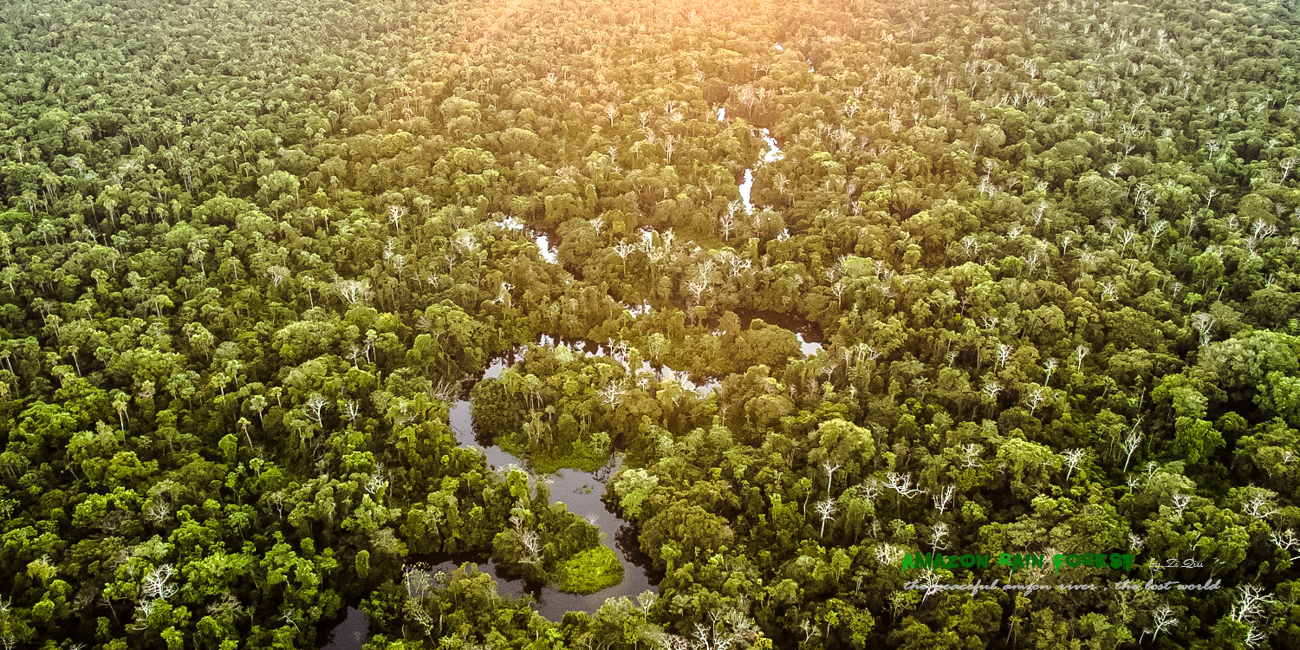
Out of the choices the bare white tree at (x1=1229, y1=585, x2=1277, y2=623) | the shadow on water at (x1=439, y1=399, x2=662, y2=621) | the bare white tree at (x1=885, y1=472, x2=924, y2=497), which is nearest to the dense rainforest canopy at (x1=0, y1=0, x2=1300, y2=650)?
the bare white tree at (x1=1229, y1=585, x2=1277, y2=623)

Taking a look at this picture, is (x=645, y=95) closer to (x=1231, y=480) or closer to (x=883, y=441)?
(x=883, y=441)

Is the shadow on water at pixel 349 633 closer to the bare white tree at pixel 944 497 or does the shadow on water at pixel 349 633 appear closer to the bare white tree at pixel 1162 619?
the bare white tree at pixel 944 497

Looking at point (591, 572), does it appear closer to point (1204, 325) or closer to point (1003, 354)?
point (1003, 354)

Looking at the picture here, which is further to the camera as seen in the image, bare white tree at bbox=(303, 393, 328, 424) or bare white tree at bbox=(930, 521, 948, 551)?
bare white tree at bbox=(303, 393, 328, 424)

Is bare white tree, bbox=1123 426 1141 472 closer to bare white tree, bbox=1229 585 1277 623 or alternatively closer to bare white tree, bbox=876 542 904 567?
bare white tree, bbox=1229 585 1277 623

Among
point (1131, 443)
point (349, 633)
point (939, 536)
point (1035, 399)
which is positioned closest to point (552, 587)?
point (349, 633)

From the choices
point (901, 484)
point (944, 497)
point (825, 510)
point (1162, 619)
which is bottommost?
point (901, 484)

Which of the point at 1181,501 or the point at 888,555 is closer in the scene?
the point at 888,555

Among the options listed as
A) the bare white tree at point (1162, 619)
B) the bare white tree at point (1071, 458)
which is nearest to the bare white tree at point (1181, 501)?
the bare white tree at point (1071, 458)
